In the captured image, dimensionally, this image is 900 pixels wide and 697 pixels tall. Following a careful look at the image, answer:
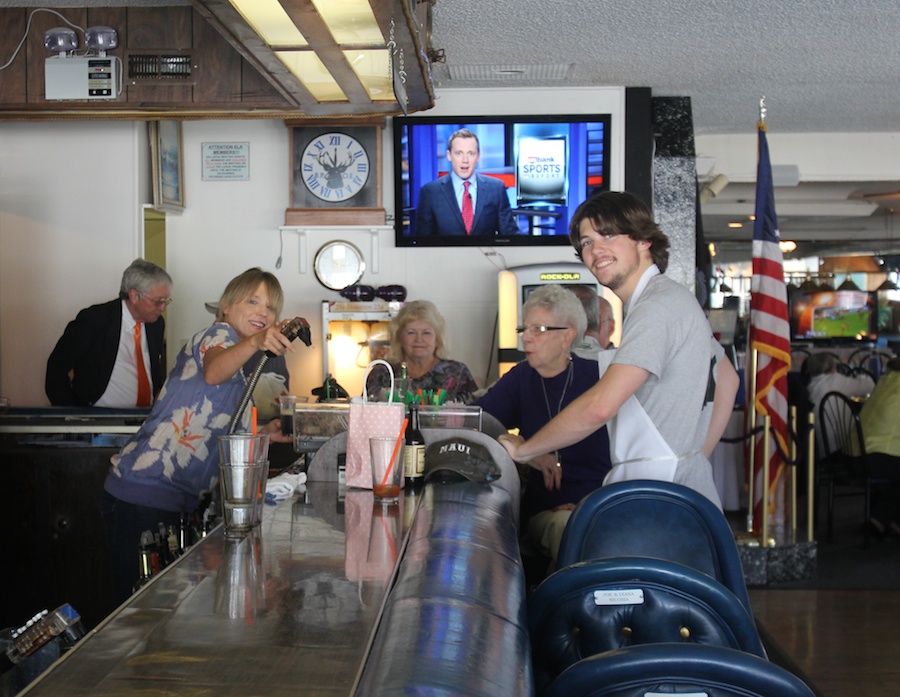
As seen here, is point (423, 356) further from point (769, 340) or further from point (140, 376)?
point (769, 340)

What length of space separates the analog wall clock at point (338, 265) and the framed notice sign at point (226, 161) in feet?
2.53

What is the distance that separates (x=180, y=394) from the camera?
2.96 m

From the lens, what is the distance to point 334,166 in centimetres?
658

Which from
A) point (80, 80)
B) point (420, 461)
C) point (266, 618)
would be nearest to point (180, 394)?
point (420, 461)

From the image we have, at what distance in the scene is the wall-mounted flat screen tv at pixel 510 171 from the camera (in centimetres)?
643

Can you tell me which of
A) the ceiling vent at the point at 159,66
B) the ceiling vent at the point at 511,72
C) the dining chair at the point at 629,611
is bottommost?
the dining chair at the point at 629,611

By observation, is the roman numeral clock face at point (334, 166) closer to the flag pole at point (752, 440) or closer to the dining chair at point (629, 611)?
the flag pole at point (752, 440)

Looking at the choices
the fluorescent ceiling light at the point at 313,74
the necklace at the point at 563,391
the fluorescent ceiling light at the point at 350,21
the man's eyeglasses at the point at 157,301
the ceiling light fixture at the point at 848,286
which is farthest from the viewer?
the ceiling light fixture at the point at 848,286

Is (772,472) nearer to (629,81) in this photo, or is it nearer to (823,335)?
(629,81)

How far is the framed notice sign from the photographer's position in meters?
6.67

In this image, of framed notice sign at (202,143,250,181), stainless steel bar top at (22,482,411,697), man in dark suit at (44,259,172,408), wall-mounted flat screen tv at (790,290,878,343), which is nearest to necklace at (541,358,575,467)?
stainless steel bar top at (22,482,411,697)

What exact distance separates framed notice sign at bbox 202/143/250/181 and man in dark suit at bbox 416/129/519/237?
1.25 metres

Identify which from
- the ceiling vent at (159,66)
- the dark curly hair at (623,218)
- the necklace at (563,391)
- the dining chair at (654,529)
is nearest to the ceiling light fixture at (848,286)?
the ceiling vent at (159,66)

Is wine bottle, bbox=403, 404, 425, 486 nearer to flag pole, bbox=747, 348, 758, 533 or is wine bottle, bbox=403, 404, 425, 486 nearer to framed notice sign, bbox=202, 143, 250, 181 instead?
flag pole, bbox=747, 348, 758, 533
